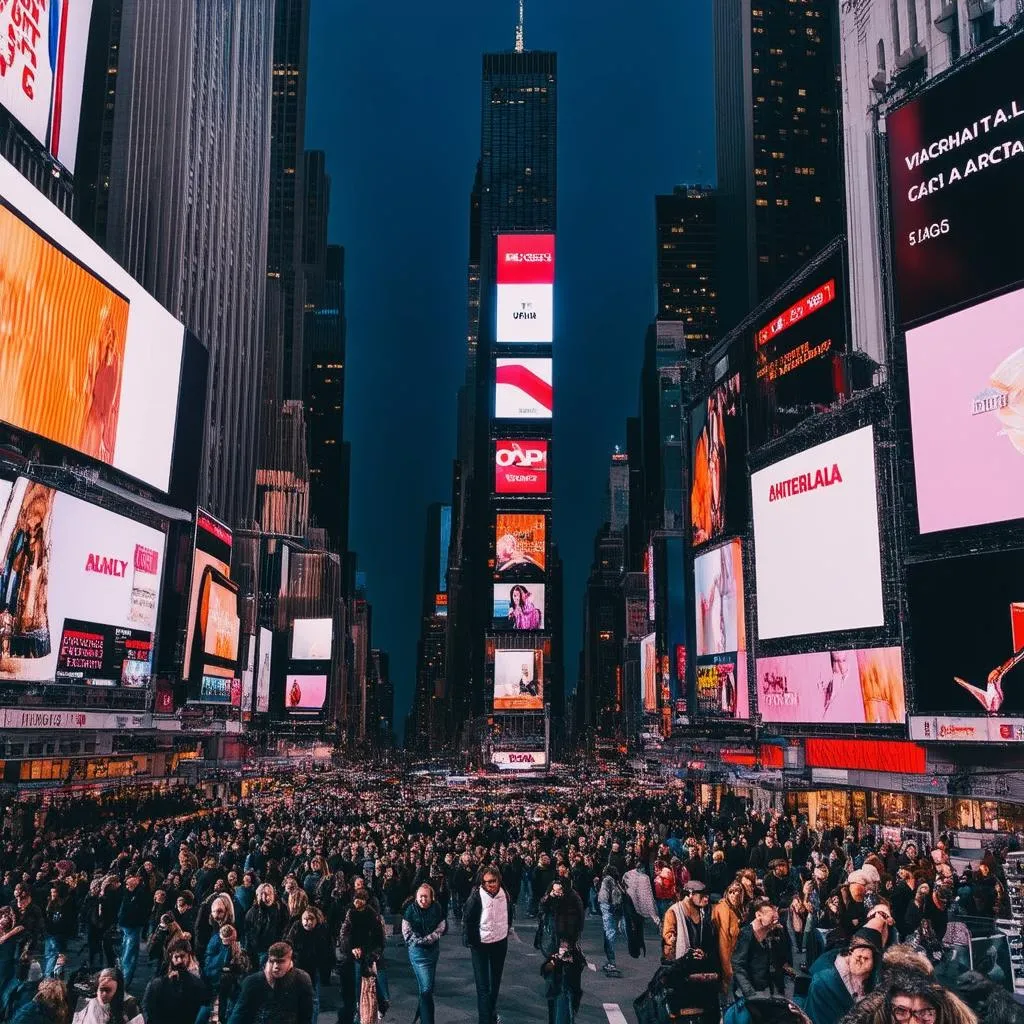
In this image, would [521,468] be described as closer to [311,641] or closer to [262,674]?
[311,641]

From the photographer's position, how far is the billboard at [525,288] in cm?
10131

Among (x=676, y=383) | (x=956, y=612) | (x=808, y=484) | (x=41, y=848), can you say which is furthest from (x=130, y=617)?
(x=676, y=383)

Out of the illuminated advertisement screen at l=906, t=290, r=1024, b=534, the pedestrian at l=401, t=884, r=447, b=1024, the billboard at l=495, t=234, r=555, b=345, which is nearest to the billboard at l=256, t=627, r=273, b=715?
the billboard at l=495, t=234, r=555, b=345

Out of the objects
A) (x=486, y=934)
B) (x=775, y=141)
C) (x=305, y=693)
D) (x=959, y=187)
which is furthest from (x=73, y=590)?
(x=775, y=141)

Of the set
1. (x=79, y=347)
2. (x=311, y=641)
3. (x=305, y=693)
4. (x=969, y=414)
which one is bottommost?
(x=305, y=693)

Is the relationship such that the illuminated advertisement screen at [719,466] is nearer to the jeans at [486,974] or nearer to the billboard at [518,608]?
the jeans at [486,974]

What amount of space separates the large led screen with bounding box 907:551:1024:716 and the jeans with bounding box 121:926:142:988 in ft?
74.1

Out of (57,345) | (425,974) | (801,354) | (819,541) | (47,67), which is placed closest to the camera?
(425,974)

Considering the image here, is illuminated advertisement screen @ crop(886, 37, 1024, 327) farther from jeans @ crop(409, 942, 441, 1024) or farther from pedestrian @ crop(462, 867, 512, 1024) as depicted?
jeans @ crop(409, 942, 441, 1024)

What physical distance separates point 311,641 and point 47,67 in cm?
7720

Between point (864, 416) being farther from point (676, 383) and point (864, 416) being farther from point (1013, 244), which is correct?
point (676, 383)

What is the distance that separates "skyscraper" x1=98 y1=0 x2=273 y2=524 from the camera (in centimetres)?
7594

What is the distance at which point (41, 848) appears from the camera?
2334 cm

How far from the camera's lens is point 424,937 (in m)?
11.0
